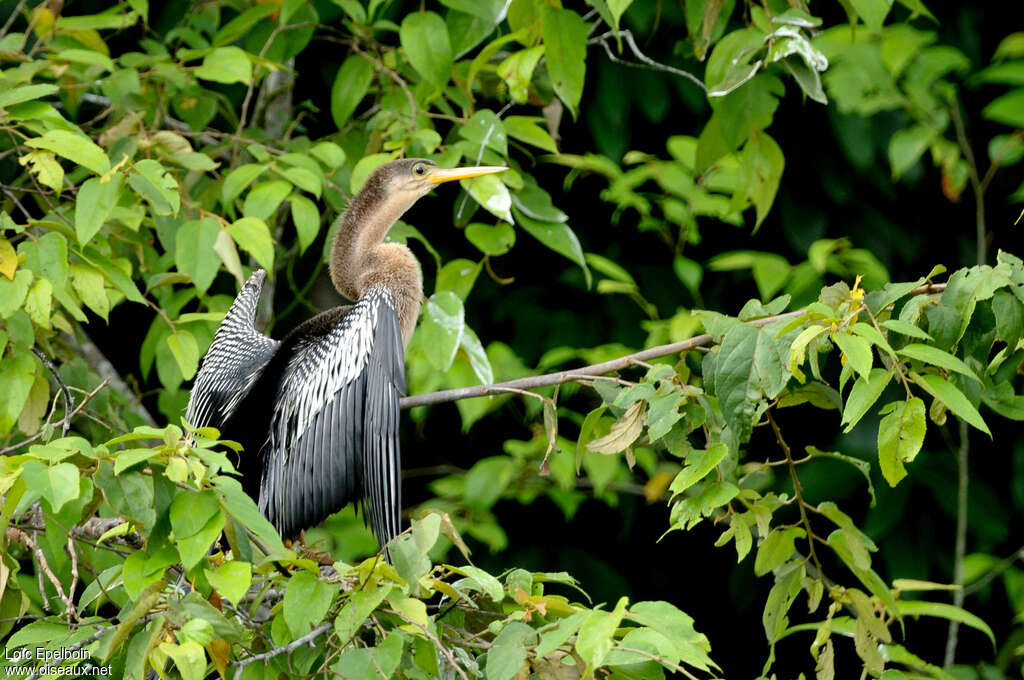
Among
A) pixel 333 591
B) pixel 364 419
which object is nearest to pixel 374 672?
pixel 333 591

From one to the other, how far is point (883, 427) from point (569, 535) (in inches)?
111

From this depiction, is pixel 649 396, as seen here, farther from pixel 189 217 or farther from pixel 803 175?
pixel 803 175

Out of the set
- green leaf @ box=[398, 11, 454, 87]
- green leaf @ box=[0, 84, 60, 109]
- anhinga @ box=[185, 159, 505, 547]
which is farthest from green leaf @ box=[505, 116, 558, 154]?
green leaf @ box=[0, 84, 60, 109]

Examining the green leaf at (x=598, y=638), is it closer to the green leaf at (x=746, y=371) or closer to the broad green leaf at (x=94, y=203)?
the green leaf at (x=746, y=371)

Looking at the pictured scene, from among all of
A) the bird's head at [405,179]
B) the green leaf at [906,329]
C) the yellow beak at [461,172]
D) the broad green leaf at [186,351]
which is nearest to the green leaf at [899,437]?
the green leaf at [906,329]

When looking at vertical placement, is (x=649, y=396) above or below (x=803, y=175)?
above

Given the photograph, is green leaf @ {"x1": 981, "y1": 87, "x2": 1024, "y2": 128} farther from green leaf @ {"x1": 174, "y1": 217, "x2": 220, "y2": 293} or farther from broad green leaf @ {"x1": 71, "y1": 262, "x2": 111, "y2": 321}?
broad green leaf @ {"x1": 71, "y1": 262, "x2": 111, "y2": 321}

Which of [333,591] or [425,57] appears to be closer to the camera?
[333,591]

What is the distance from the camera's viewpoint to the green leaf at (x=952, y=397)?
1.56 meters

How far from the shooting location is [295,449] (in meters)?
2.62

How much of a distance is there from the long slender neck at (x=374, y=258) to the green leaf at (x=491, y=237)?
0.28 m

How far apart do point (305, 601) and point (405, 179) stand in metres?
1.90

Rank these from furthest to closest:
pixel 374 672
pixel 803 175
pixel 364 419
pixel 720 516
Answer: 1. pixel 803 175
2. pixel 364 419
3. pixel 720 516
4. pixel 374 672

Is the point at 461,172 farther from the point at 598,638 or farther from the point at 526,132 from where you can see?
the point at 598,638
